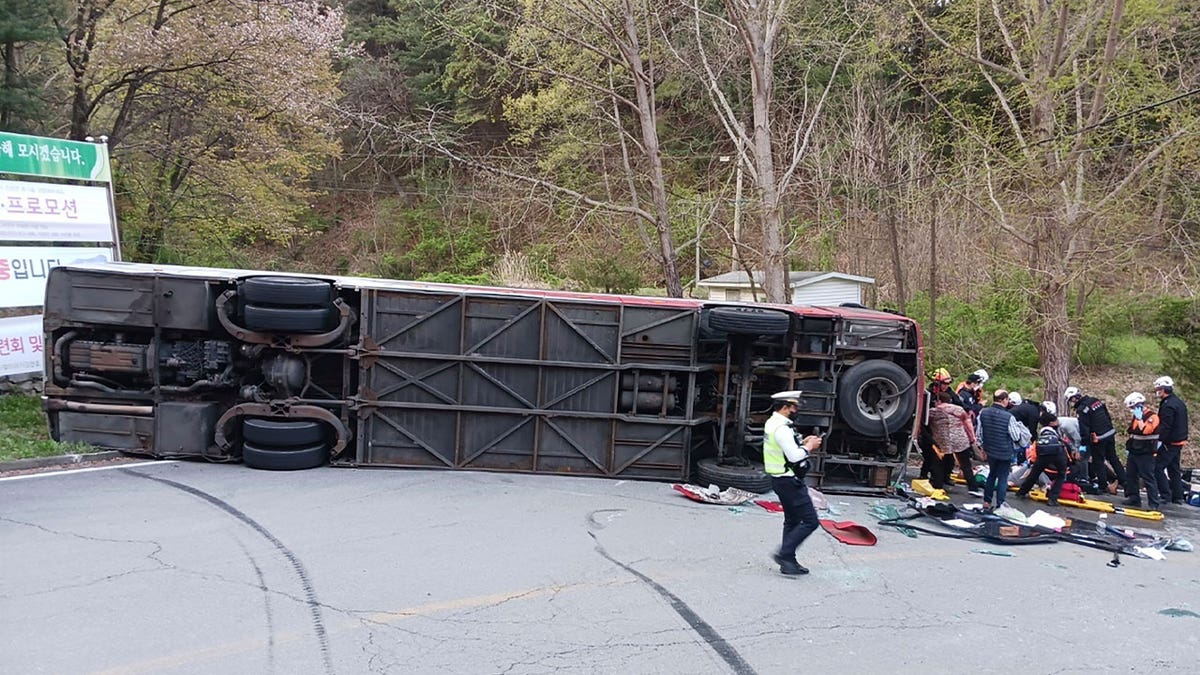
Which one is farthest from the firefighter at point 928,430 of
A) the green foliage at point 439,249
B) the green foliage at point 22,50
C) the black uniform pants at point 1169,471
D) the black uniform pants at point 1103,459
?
the green foliage at point 439,249

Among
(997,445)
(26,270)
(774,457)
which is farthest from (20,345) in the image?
(997,445)

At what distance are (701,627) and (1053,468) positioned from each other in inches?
315

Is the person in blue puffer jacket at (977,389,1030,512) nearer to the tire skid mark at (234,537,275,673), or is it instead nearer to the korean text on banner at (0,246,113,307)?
the tire skid mark at (234,537,275,673)

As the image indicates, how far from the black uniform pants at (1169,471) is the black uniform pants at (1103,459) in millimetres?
465

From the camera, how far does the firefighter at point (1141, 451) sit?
11375mm

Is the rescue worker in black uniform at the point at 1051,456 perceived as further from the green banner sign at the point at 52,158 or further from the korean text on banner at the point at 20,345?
the green banner sign at the point at 52,158

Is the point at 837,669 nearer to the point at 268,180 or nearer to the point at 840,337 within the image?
the point at 840,337

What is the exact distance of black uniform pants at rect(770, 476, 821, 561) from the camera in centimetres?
696

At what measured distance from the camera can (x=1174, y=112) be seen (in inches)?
537

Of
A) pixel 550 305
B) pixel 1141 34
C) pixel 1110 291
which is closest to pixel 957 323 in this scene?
pixel 1110 291

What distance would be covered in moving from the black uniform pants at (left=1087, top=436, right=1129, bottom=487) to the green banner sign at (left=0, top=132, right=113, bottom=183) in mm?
16190

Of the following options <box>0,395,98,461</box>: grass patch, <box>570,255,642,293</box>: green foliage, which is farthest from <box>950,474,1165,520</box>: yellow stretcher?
<box>570,255,642,293</box>: green foliage

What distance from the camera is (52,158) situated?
496 inches

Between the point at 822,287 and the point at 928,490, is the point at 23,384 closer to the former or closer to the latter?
the point at 928,490
